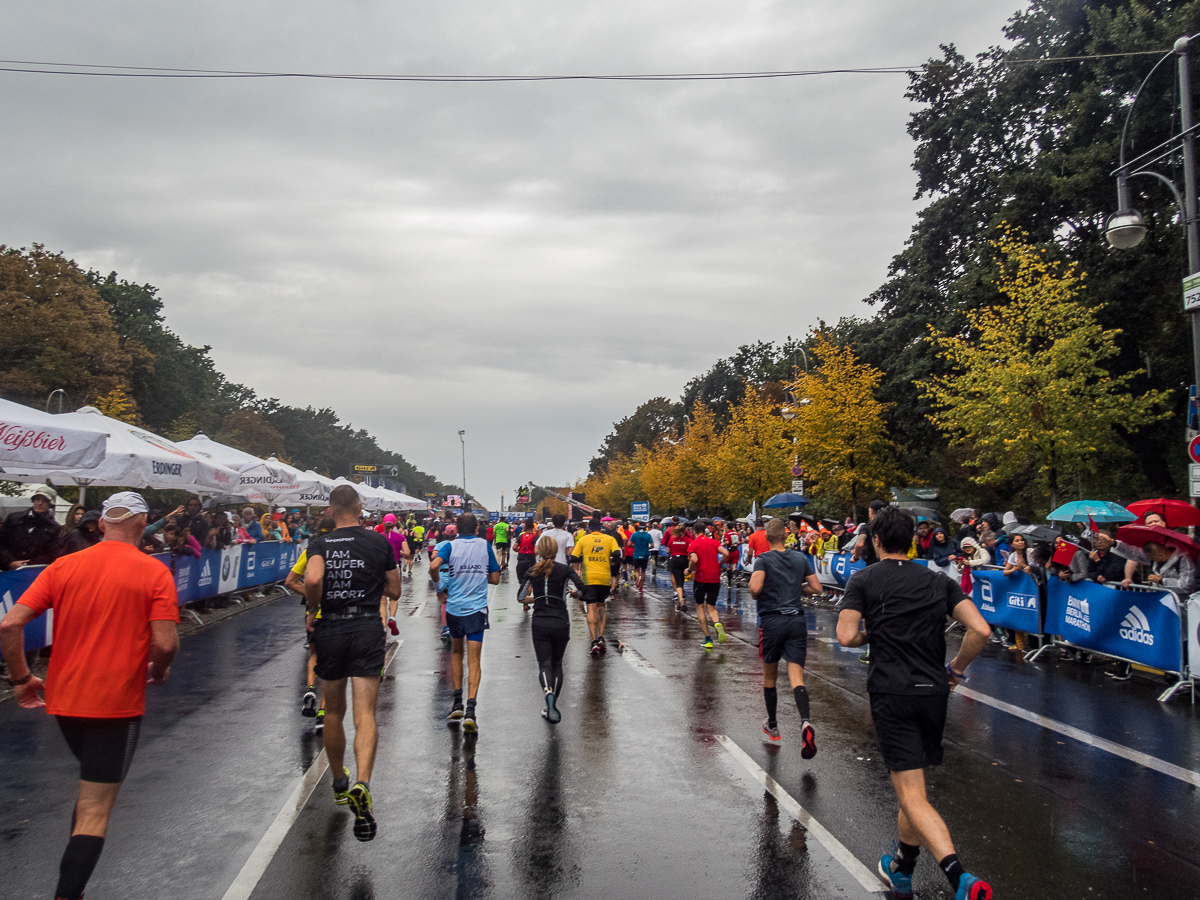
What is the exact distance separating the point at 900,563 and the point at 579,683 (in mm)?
6071

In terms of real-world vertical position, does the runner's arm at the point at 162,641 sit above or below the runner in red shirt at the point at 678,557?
above

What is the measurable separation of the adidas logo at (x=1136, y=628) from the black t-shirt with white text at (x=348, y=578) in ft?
28.5

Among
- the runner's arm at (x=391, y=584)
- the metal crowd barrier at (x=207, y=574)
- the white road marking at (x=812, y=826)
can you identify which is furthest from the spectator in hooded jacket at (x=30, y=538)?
the white road marking at (x=812, y=826)

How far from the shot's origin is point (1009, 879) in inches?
172

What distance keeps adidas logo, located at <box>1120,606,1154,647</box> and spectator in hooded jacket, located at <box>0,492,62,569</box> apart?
502 inches

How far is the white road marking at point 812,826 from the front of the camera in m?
4.35

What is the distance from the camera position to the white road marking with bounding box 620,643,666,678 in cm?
1050

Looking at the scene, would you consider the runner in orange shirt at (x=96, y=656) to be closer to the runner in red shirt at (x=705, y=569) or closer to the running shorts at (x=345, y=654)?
the running shorts at (x=345, y=654)

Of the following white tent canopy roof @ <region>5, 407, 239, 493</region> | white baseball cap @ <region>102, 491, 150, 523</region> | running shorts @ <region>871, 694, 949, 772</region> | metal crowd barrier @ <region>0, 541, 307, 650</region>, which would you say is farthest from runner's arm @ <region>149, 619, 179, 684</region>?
white tent canopy roof @ <region>5, 407, 239, 493</region>

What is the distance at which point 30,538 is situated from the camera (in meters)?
10.6

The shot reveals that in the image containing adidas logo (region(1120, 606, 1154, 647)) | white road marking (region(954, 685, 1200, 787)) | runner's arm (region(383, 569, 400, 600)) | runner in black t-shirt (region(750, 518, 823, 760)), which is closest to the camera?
runner's arm (region(383, 569, 400, 600))

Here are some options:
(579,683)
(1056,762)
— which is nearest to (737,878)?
(1056,762)

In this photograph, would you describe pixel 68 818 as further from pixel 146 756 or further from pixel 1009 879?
pixel 1009 879

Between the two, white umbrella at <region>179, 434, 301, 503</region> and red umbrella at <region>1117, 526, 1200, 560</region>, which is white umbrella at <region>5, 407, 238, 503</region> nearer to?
white umbrella at <region>179, 434, 301, 503</region>
